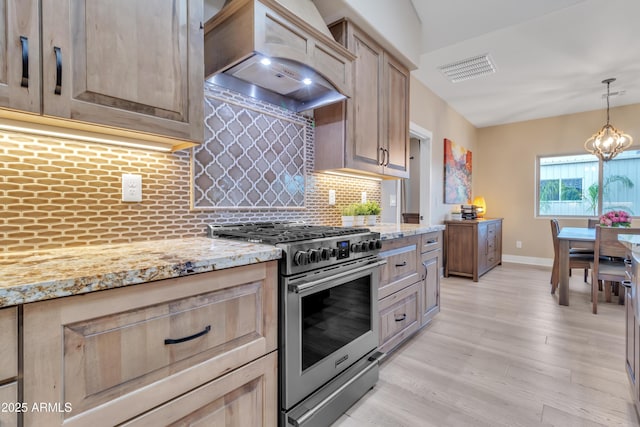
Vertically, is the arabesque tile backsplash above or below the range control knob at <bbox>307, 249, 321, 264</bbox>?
above

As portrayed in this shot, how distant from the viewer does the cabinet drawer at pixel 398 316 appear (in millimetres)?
1972

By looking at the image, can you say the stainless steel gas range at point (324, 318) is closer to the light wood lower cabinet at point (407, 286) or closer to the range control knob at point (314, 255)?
the range control knob at point (314, 255)

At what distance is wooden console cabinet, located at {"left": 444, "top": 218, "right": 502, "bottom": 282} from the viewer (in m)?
4.34

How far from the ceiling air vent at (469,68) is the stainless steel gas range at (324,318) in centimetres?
296

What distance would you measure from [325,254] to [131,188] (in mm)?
958

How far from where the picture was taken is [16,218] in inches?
43.8

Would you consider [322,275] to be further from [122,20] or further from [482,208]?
[482,208]

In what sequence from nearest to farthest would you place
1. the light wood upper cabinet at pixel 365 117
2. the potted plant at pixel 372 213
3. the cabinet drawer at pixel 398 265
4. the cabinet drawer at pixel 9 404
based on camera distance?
the cabinet drawer at pixel 9 404
the cabinet drawer at pixel 398 265
the light wood upper cabinet at pixel 365 117
the potted plant at pixel 372 213

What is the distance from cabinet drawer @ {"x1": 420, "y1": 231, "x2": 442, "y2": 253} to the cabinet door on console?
1.89 meters

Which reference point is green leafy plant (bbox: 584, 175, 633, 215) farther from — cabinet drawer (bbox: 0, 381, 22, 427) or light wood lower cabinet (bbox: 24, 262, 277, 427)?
cabinet drawer (bbox: 0, 381, 22, 427)

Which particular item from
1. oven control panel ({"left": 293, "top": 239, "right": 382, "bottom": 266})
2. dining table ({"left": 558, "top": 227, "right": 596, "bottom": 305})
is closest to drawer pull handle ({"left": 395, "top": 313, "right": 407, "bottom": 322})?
oven control panel ({"left": 293, "top": 239, "right": 382, "bottom": 266})

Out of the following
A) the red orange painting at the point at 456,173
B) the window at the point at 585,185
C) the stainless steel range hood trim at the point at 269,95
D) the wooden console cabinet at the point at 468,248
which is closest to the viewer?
the stainless steel range hood trim at the point at 269,95

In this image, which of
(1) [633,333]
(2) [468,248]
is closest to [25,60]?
(1) [633,333]

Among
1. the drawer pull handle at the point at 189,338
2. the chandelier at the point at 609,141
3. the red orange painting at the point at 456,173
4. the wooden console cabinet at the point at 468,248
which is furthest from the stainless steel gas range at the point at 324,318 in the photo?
the chandelier at the point at 609,141
